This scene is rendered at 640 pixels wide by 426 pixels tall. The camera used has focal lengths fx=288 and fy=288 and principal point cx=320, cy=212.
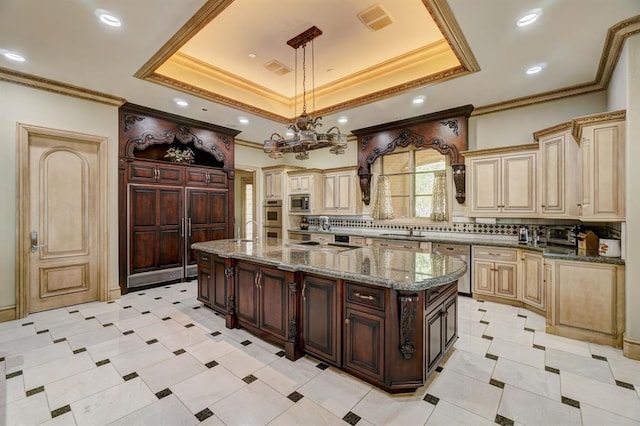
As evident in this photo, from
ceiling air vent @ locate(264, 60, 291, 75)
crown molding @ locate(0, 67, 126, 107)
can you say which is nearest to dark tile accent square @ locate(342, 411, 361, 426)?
ceiling air vent @ locate(264, 60, 291, 75)

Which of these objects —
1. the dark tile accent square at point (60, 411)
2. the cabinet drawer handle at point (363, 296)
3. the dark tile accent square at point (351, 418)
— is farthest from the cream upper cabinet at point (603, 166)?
the dark tile accent square at point (60, 411)

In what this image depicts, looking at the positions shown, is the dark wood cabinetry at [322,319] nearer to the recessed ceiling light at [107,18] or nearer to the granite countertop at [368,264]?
the granite countertop at [368,264]

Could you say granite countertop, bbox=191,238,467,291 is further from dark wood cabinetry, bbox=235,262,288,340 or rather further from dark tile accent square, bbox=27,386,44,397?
dark tile accent square, bbox=27,386,44,397

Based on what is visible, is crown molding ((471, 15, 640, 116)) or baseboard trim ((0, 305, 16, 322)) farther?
baseboard trim ((0, 305, 16, 322))

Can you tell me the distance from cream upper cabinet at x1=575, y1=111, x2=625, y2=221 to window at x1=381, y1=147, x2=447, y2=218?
85.1 inches

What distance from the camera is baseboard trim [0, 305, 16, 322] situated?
11.5 feet

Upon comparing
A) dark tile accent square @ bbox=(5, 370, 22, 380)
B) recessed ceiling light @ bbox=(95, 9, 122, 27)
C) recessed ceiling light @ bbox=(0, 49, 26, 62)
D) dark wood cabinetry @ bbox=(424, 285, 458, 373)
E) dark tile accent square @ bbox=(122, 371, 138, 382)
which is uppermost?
recessed ceiling light @ bbox=(95, 9, 122, 27)

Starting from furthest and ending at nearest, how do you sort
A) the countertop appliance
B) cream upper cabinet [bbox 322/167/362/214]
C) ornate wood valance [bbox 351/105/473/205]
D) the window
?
cream upper cabinet [bbox 322/167/362/214], the window, ornate wood valance [bbox 351/105/473/205], the countertop appliance

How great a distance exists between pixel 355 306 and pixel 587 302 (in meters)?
2.58

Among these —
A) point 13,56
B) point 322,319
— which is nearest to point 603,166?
point 322,319

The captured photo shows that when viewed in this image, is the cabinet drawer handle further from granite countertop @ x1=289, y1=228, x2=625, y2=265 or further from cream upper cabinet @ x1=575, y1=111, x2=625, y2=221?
cream upper cabinet @ x1=575, y1=111, x2=625, y2=221

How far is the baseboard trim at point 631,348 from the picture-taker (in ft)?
8.50

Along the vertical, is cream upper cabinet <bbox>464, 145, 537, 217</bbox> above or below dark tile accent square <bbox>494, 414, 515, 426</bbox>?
above

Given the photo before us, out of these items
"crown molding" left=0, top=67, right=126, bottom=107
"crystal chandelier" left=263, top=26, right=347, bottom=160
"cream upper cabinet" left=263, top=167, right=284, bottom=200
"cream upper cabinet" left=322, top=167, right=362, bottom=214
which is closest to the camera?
"crystal chandelier" left=263, top=26, right=347, bottom=160
